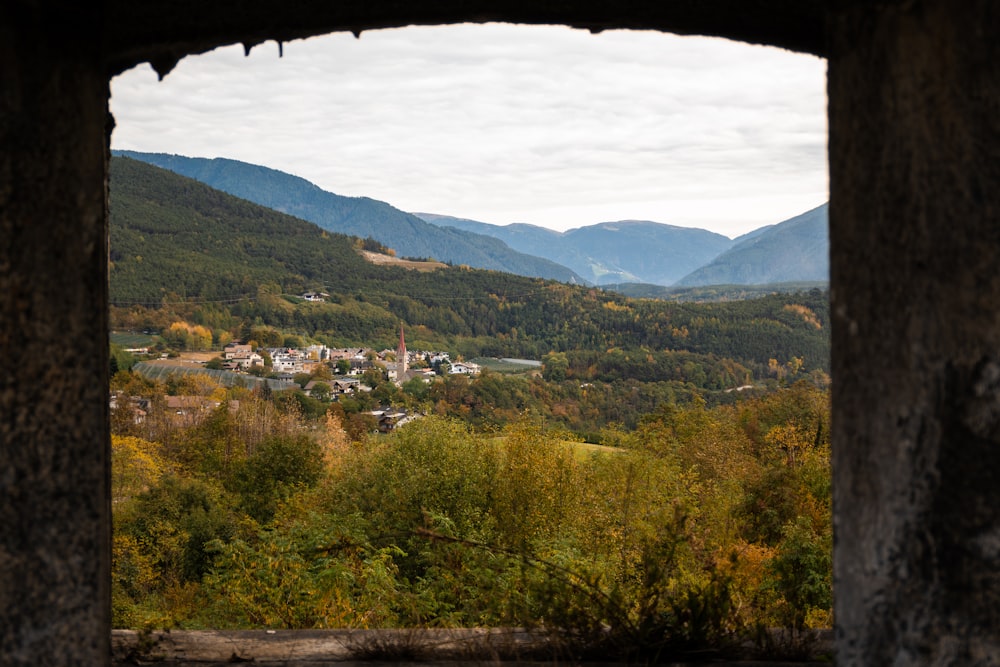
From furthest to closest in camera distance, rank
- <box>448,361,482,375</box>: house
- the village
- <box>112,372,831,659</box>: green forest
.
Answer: <box>448,361,482,375</box>: house
the village
<box>112,372,831,659</box>: green forest

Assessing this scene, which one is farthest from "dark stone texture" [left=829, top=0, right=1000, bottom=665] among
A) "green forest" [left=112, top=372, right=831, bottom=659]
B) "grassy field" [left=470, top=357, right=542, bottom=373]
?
"grassy field" [left=470, top=357, right=542, bottom=373]

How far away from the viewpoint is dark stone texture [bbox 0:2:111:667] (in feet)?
4.39

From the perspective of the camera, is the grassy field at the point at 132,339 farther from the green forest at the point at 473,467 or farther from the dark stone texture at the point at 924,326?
the dark stone texture at the point at 924,326

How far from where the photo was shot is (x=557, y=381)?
6619 cm

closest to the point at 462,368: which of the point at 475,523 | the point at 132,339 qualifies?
the point at 132,339

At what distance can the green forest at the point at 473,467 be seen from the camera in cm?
319

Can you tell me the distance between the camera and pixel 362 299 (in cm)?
9550

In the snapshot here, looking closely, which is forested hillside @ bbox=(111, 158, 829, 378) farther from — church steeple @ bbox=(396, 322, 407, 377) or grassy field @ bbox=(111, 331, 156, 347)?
church steeple @ bbox=(396, 322, 407, 377)

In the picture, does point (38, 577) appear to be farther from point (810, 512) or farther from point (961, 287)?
point (810, 512)

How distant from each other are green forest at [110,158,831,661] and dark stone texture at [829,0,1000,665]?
0.81 metres

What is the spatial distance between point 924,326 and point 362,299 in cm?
9591

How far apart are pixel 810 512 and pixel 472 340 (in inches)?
3084

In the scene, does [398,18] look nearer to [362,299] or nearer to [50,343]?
[50,343]

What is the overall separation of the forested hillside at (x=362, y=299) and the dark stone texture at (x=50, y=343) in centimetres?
6628
